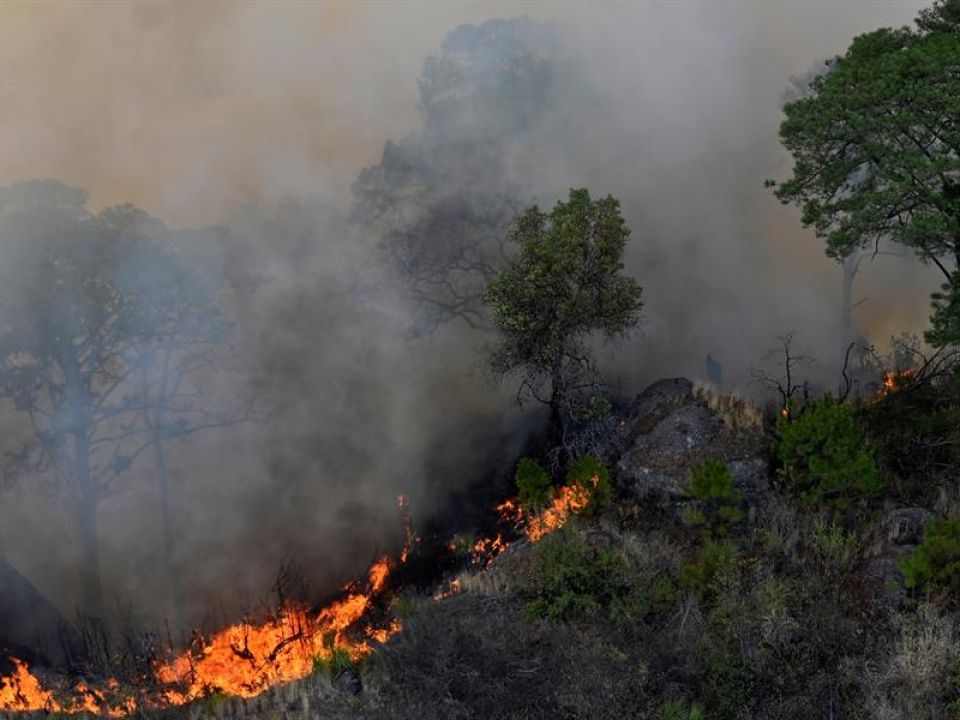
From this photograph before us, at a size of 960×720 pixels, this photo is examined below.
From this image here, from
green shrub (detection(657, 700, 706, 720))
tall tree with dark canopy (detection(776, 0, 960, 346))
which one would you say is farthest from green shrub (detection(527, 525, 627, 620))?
tall tree with dark canopy (detection(776, 0, 960, 346))

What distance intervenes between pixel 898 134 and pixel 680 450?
6211 mm

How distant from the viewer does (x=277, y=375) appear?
20.4 metres

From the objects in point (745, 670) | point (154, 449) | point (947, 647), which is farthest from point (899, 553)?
point (154, 449)

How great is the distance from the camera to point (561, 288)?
13984 millimetres

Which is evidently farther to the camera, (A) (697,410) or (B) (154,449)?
(B) (154,449)

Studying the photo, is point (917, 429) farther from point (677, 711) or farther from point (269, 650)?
point (269, 650)

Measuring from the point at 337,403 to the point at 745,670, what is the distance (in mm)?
13873

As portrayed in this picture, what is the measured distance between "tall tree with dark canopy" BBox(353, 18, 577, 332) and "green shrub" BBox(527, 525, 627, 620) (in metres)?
9.77

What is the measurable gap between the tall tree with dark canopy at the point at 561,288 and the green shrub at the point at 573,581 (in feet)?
11.8

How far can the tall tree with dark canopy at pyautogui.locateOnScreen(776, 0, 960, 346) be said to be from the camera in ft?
36.0

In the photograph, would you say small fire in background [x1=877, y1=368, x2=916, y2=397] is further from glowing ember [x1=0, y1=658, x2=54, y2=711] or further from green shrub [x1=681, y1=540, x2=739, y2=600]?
glowing ember [x1=0, y1=658, x2=54, y2=711]

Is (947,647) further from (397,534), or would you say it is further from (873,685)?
(397,534)

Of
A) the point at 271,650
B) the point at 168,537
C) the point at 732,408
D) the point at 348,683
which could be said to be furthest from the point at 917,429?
the point at 168,537

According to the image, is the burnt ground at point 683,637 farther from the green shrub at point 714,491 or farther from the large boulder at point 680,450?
the large boulder at point 680,450
